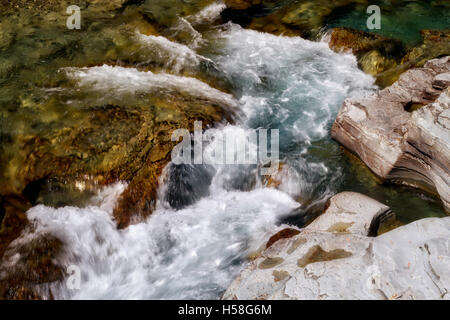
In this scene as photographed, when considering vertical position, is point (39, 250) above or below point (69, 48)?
below

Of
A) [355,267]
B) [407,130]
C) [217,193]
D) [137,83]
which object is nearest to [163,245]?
[217,193]

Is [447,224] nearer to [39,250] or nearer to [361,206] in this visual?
[361,206]

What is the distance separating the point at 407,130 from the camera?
17.3ft

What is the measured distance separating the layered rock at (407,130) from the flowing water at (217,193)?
0.33 meters

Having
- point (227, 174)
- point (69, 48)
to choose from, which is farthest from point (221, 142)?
point (69, 48)

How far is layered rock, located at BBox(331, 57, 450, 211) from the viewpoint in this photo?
16.0 ft

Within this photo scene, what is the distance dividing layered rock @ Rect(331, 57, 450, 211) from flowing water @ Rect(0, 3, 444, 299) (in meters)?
0.33

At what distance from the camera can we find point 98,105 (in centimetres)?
632

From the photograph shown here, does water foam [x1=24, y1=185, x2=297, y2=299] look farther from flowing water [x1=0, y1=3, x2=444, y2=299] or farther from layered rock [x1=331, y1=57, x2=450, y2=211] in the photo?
layered rock [x1=331, y1=57, x2=450, y2=211]
